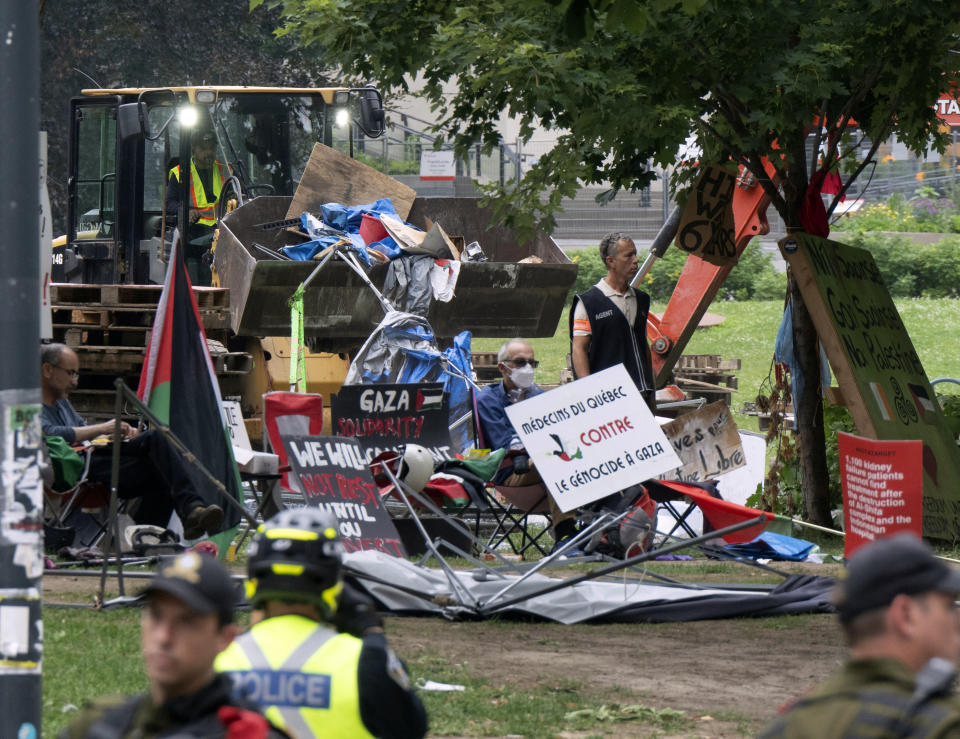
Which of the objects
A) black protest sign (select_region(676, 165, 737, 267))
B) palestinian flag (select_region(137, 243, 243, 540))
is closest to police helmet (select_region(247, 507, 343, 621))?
palestinian flag (select_region(137, 243, 243, 540))

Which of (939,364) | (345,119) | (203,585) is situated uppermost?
(345,119)

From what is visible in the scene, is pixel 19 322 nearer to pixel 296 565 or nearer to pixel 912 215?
pixel 296 565

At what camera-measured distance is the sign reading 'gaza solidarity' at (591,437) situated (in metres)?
9.12

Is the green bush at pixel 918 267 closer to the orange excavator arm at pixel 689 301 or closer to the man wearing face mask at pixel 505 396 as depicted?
the orange excavator arm at pixel 689 301

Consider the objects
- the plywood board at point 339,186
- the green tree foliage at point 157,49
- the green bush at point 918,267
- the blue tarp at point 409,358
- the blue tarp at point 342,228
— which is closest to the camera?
the blue tarp at point 409,358

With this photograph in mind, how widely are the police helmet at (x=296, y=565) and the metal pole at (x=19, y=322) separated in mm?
1203

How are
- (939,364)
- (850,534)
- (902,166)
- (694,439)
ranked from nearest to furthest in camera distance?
(850,534) → (694,439) → (939,364) → (902,166)

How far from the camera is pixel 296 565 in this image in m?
3.08

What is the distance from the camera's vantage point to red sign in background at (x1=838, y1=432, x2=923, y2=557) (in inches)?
337

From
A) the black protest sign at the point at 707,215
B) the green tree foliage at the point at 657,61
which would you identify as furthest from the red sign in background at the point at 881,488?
the black protest sign at the point at 707,215

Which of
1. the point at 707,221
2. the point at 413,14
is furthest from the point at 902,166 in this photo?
the point at 413,14

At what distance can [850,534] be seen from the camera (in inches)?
350

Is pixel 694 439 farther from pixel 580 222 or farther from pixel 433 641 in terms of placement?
pixel 580 222

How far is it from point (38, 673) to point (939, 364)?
22.0 m
